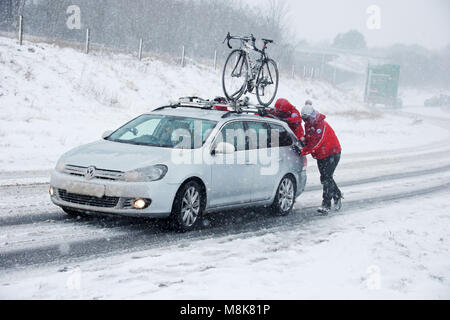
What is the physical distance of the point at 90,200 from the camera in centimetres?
769

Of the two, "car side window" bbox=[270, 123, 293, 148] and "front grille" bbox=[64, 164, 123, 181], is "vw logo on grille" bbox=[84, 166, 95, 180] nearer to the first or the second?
"front grille" bbox=[64, 164, 123, 181]

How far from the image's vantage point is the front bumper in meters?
7.57

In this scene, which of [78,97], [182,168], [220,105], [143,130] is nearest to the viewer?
[182,168]

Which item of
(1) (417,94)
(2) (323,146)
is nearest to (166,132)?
(2) (323,146)

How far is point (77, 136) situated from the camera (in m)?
19.1

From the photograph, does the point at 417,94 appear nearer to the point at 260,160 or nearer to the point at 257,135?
the point at 257,135

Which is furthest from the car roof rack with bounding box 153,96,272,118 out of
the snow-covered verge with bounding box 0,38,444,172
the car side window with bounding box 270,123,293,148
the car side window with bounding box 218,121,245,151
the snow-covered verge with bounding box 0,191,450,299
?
the snow-covered verge with bounding box 0,38,444,172

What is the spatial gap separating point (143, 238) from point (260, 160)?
264 centimetres

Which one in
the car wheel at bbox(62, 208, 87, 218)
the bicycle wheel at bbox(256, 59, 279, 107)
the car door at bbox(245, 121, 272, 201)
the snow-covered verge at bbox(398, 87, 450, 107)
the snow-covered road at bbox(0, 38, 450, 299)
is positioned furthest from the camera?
the snow-covered verge at bbox(398, 87, 450, 107)

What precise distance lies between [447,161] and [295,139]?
46.5ft

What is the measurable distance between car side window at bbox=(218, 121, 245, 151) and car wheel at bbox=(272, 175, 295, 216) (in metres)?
1.32

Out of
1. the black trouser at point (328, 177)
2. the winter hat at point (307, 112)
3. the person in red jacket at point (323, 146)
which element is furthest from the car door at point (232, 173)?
the black trouser at point (328, 177)

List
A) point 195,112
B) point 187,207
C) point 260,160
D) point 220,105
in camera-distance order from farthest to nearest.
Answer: point 220,105 < point 260,160 < point 195,112 < point 187,207
